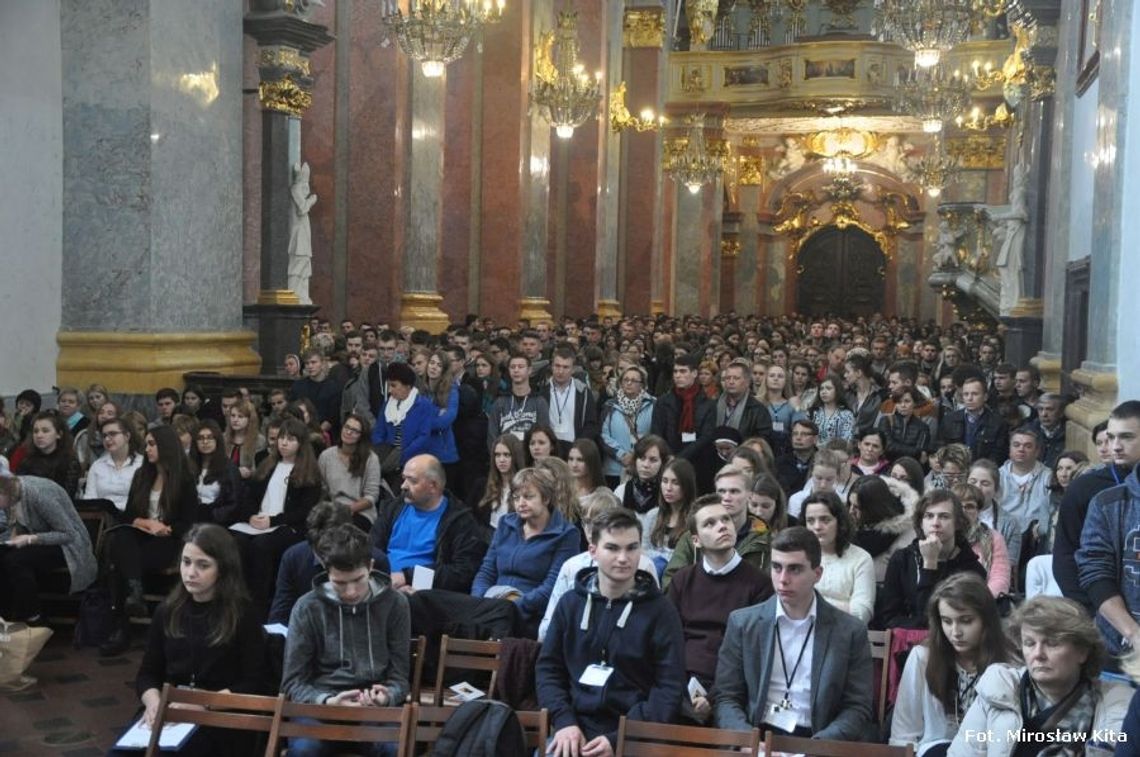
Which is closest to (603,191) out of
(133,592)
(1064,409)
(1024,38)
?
(1024,38)

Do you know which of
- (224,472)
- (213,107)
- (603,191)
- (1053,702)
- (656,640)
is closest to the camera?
(1053,702)

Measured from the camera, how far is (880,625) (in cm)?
595

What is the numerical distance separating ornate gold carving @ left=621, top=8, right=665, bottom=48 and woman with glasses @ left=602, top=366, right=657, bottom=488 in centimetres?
2202

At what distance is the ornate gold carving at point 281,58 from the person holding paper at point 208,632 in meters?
9.67

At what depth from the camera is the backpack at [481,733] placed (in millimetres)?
4371

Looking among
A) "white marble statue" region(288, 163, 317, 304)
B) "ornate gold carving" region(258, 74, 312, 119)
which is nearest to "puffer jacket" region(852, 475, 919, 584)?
"white marble statue" region(288, 163, 317, 304)

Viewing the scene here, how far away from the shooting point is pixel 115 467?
321 inches

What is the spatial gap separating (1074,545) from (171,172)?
8.54 meters

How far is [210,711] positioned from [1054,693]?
116 inches

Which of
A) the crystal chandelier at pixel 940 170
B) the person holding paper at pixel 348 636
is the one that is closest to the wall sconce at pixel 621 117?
the crystal chandelier at pixel 940 170

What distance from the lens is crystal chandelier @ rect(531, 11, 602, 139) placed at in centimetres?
2044

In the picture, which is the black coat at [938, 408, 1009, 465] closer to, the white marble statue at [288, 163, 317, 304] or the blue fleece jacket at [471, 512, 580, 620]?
the blue fleece jacket at [471, 512, 580, 620]

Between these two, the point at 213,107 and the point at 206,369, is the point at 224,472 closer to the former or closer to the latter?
the point at 206,369

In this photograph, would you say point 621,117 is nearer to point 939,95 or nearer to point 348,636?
point 939,95
